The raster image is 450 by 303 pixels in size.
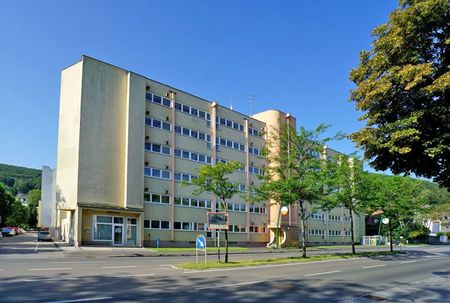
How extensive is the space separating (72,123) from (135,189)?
8.64 metres

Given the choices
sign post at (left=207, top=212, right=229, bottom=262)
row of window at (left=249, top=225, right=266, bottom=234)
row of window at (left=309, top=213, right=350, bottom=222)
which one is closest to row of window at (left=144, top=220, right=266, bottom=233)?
row of window at (left=249, top=225, right=266, bottom=234)

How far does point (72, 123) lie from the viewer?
3922 centimetres

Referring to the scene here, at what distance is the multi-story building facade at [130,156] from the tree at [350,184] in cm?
735

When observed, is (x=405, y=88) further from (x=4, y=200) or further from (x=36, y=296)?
(x=4, y=200)

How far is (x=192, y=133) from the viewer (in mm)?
48312

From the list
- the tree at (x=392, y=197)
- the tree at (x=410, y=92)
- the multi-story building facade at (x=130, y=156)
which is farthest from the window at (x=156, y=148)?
the tree at (x=410, y=92)

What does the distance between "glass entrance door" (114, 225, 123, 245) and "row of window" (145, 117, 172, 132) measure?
11.2 meters

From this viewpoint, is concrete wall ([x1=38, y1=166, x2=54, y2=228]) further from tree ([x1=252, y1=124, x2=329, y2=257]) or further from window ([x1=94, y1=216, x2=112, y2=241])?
tree ([x1=252, y1=124, x2=329, y2=257])

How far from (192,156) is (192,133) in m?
2.71

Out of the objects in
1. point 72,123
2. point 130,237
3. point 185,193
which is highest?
point 72,123

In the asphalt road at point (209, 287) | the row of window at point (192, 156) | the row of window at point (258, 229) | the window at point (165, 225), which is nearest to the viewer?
the asphalt road at point (209, 287)

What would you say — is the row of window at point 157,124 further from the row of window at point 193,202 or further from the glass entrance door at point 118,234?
the glass entrance door at point 118,234

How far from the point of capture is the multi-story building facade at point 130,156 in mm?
38062

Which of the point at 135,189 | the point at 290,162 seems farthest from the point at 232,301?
the point at 135,189
